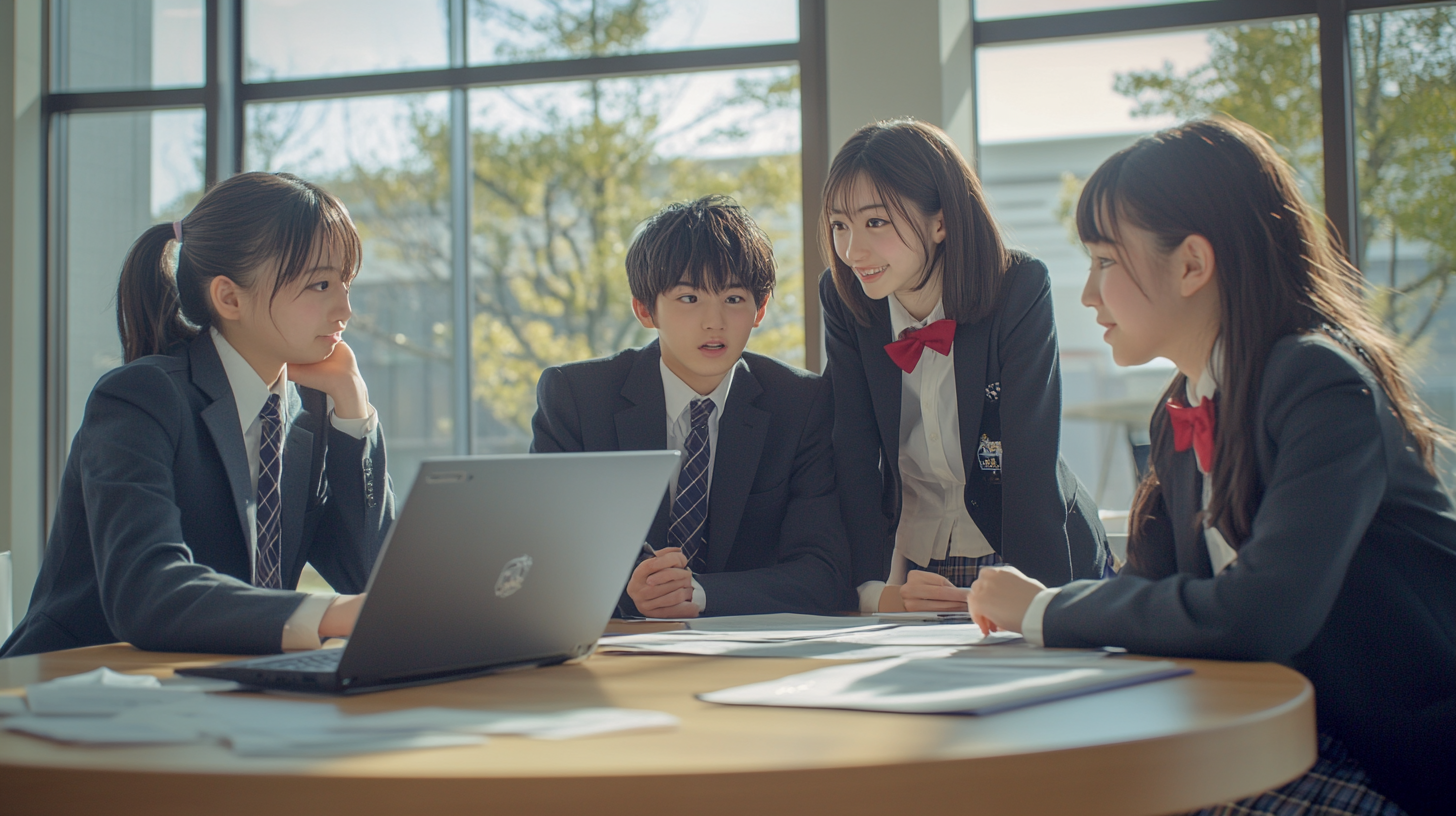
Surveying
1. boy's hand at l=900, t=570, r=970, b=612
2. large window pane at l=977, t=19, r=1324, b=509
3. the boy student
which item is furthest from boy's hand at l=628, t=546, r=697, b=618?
large window pane at l=977, t=19, r=1324, b=509

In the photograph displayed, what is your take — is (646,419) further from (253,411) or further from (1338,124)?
(1338,124)

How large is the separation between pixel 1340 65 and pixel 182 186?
166 inches

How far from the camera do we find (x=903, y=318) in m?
2.14

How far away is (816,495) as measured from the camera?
2.00 meters

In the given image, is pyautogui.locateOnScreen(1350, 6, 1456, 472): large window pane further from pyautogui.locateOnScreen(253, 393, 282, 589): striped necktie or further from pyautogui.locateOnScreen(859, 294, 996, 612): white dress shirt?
pyautogui.locateOnScreen(253, 393, 282, 589): striped necktie

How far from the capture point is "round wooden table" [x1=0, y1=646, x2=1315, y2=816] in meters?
0.63

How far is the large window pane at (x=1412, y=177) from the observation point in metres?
3.47

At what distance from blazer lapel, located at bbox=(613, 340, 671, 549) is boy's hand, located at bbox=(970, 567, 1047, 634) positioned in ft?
2.67

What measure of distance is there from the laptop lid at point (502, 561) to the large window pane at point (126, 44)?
4022 millimetres

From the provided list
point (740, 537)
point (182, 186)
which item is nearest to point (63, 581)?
point (740, 537)

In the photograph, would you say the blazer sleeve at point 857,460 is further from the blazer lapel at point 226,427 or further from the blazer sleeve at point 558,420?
the blazer lapel at point 226,427

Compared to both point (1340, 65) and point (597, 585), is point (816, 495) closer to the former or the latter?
point (597, 585)

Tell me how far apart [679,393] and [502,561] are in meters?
1.11

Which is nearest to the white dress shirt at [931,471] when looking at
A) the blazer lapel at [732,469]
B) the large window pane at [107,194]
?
the blazer lapel at [732,469]
